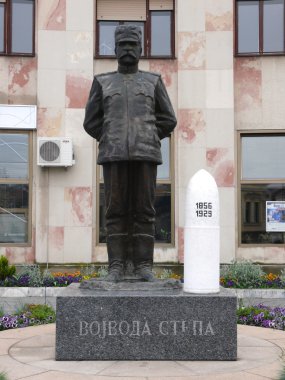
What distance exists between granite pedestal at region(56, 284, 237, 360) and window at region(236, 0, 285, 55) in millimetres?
11602

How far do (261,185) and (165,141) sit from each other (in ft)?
9.01

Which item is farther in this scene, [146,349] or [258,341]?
[258,341]

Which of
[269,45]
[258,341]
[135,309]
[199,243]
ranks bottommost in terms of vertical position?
[258,341]

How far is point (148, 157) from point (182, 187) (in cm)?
920

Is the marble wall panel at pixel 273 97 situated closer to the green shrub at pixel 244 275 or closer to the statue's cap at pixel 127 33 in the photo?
the green shrub at pixel 244 275

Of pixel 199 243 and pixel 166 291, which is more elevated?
pixel 199 243

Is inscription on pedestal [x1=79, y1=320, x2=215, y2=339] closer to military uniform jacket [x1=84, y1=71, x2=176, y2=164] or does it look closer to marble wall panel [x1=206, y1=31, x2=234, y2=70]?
military uniform jacket [x1=84, y1=71, x2=176, y2=164]

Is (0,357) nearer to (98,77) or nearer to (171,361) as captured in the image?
(171,361)

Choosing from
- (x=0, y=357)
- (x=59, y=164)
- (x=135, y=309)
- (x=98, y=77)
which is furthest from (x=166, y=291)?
(x=59, y=164)

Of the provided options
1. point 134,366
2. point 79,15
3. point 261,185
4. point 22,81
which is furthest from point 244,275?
point 134,366

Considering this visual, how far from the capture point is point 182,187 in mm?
15578

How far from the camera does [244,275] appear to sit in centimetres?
1374

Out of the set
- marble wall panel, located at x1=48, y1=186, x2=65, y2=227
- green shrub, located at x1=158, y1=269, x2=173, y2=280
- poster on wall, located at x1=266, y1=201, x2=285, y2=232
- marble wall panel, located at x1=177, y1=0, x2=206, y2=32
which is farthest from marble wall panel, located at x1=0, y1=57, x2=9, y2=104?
poster on wall, located at x1=266, y1=201, x2=285, y2=232

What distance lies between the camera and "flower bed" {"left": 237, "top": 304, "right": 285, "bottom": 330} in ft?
25.9
